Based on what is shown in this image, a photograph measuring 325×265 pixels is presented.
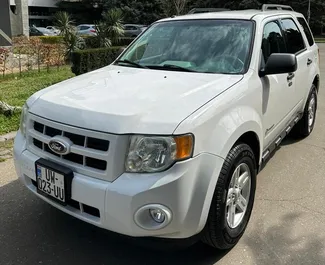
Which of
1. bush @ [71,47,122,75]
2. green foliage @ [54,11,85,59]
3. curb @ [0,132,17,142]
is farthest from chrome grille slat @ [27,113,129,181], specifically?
green foliage @ [54,11,85,59]

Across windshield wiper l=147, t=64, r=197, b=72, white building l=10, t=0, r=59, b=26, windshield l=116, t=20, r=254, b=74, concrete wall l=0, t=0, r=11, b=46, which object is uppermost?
windshield l=116, t=20, r=254, b=74

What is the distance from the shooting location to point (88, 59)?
1045 centimetres

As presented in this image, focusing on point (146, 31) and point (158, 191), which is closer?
point (158, 191)

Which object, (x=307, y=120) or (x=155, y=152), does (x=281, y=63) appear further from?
(x=307, y=120)

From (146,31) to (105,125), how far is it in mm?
2308

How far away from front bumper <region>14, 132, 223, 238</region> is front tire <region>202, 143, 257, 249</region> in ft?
0.42

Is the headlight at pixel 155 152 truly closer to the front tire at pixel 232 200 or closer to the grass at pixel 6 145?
the front tire at pixel 232 200

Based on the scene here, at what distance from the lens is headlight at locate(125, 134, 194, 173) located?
2.29 m

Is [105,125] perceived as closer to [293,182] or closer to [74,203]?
[74,203]

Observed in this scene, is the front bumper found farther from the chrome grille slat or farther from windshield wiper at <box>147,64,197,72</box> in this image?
windshield wiper at <box>147,64,197,72</box>

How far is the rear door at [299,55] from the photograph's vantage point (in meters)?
4.39

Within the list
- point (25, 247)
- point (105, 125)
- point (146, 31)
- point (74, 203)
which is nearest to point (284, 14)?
point (146, 31)

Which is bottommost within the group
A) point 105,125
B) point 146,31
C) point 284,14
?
point 105,125

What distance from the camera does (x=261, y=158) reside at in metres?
3.39
